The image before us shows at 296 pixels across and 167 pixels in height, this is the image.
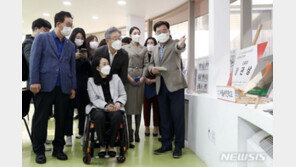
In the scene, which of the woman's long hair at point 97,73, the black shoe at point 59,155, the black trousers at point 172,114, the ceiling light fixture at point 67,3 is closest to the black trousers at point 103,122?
the woman's long hair at point 97,73

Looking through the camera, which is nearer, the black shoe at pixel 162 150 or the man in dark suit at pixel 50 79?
the man in dark suit at pixel 50 79

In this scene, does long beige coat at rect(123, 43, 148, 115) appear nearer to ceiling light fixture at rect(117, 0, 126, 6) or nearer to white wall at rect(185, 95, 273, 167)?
white wall at rect(185, 95, 273, 167)

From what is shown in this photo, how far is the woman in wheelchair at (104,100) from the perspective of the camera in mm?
2173

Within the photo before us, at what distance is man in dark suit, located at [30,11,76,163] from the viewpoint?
2113 millimetres

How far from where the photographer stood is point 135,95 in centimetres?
287

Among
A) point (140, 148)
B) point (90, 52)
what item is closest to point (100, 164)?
point (140, 148)

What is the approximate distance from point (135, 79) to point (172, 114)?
0.72m

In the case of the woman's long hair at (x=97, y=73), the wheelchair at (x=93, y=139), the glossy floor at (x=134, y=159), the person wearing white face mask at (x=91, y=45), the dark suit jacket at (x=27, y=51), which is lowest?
the glossy floor at (x=134, y=159)

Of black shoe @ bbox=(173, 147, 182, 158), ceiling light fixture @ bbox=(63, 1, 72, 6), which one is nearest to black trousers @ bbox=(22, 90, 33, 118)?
black shoe @ bbox=(173, 147, 182, 158)

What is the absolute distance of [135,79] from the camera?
287cm

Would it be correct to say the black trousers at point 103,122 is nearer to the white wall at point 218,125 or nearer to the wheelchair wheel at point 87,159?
the wheelchair wheel at point 87,159

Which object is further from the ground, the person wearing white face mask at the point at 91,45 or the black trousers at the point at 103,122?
the person wearing white face mask at the point at 91,45

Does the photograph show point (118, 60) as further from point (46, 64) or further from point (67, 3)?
point (67, 3)

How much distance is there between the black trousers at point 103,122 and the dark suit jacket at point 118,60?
53 cm
